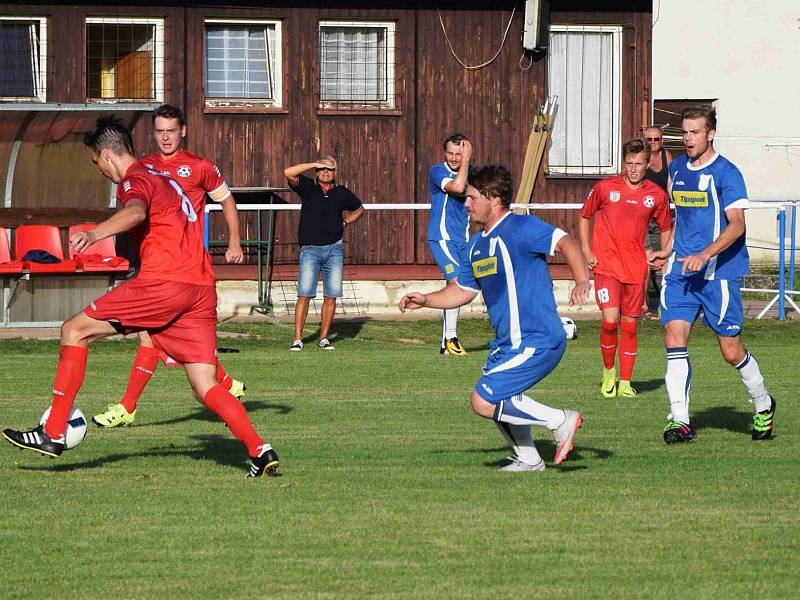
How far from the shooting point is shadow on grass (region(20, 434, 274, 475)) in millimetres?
8656

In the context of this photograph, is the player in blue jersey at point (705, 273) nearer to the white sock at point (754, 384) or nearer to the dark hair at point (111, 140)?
the white sock at point (754, 384)

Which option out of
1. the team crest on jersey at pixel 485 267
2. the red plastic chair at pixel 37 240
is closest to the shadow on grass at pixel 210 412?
the team crest on jersey at pixel 485 267

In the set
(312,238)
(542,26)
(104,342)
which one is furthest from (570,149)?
(104,342)

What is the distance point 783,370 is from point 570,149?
28.6 ft

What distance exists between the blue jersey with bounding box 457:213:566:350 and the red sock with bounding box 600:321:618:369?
4.58 m

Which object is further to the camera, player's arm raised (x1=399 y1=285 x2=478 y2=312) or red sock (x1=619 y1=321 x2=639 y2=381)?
red sock (x1=619 y1=321 x2=639 y2=381)

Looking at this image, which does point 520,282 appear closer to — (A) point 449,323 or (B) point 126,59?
(A) point 449,323

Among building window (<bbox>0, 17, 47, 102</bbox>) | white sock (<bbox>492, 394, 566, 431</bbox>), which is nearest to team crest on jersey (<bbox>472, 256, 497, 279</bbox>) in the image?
white sock (<bbox>492, 394, 566, 431</bbox>)

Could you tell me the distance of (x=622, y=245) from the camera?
1292 cm

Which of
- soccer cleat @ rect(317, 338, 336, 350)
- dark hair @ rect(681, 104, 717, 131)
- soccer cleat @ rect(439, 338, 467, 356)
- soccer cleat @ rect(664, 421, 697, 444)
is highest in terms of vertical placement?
dark hair @ rect(681, 104, 717, 131)

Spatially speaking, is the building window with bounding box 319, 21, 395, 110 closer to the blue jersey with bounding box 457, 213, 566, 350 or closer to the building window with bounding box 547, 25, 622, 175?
the building window with bounding box 547, 25, 622, 175

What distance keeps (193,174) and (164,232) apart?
1757 mm

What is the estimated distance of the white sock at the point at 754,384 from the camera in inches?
385

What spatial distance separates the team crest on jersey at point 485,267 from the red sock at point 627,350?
4.70 metres
